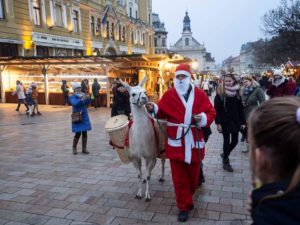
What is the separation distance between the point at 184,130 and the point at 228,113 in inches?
88.2

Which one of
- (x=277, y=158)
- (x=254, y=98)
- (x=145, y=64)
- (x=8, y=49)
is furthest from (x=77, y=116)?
(x=8, y=49)

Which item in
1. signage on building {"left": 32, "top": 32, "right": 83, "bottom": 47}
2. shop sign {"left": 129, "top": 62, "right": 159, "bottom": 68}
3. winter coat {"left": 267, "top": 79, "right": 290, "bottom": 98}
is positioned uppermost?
signage on building {"left": 32, "top": 32, "right": 83, "bottom": 47}

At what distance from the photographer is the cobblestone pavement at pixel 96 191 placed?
13.7 ft

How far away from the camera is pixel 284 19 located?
3159cm

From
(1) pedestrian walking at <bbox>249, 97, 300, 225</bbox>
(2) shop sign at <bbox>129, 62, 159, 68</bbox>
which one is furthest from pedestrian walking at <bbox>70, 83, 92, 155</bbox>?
(2) shop sign at <bbox>129, 62, 159, 68</bbox>

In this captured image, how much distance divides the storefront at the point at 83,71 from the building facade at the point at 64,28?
1782 mm

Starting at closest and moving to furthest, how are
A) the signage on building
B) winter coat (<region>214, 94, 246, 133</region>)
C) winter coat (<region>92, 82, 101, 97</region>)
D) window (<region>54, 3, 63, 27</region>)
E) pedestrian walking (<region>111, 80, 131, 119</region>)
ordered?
1. winter coat (<region>214, 94, 246, 133</region>)
2. pedestrian walking (<region>111, 80, 131, 119</region>)
3. winter coat (<region>92, 82, 101, 97</region>)
4. the signage on building
5. window (<region>54, 3, 63, 27</region>)

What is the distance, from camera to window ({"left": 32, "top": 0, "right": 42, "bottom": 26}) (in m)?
24.2

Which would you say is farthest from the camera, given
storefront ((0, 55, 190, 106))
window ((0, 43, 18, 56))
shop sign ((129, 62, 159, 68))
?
window ((0, 43, 18, 56))

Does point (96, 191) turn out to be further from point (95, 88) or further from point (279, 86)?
point (95, 88)

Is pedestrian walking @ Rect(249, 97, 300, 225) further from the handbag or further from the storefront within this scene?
the storefront

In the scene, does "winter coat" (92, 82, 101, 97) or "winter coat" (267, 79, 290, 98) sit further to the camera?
"winter coat" (92, 82, 101, 97)

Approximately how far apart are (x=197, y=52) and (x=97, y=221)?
11424cm

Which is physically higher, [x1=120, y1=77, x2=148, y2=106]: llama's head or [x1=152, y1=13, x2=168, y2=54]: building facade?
[x1=152, y1=13, x2=168, y2=54]: building facade
